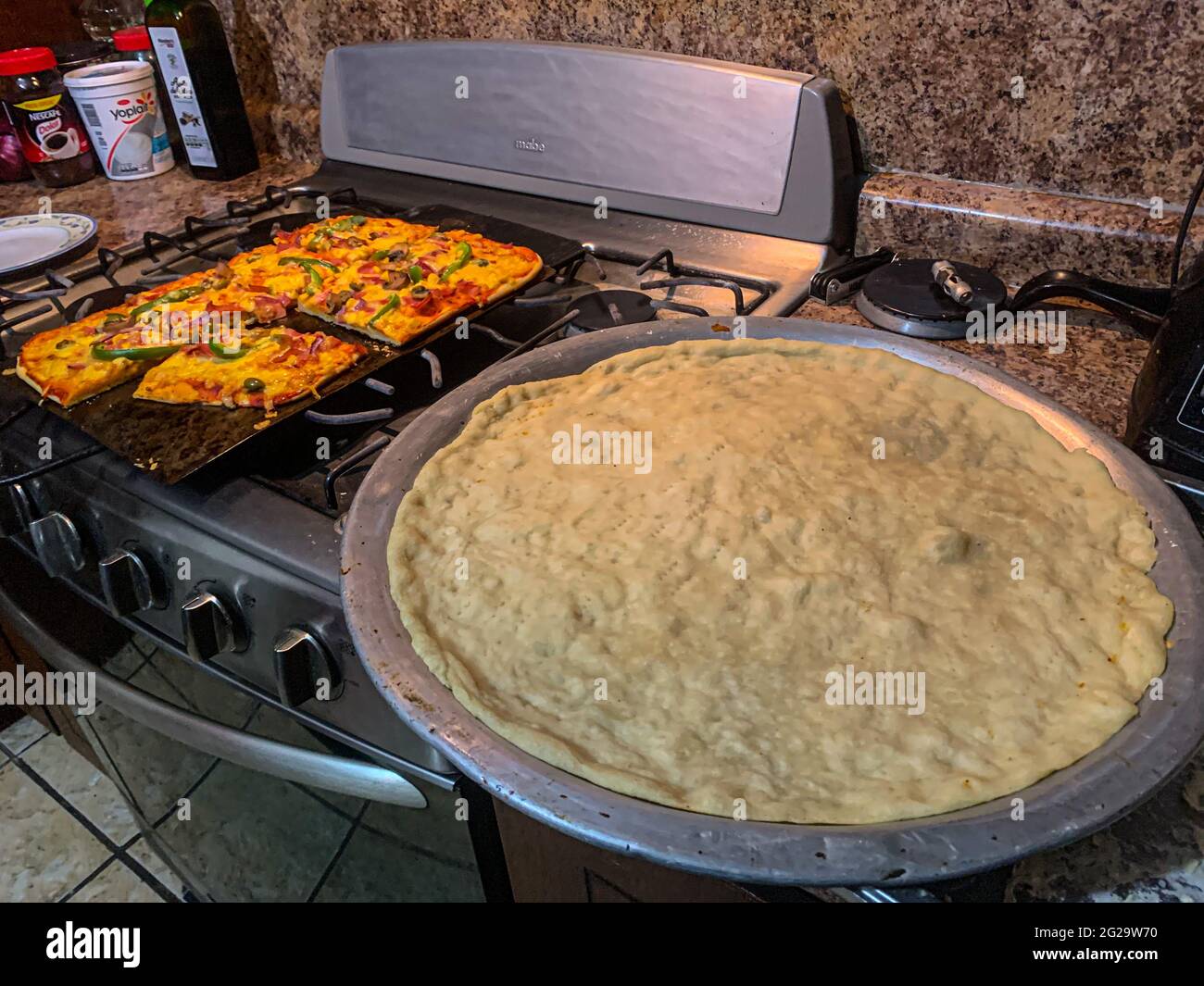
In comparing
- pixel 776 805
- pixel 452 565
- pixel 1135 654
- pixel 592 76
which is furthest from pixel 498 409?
pixel 592 76

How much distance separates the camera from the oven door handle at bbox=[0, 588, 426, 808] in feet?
3.29

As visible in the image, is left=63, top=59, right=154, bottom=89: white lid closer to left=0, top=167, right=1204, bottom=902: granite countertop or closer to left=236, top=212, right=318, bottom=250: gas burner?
left=0, top=167, right=1204, bottom=902: granite countertop

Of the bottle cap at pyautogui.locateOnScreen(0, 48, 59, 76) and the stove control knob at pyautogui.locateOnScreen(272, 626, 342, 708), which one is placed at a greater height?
the bottle cap at pyautogui.locateOnScreen(0, 48, 59, 76)

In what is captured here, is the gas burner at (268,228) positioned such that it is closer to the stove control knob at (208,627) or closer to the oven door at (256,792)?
the oven door at (256,792)

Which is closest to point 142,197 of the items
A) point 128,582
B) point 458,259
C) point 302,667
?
point 458,259

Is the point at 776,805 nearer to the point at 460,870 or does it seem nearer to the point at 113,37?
the point at 460,870

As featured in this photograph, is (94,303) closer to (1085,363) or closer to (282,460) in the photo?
(282,460)

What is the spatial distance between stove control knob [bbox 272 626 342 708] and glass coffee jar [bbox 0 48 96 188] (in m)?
1.58

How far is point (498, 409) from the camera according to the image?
1014 mm

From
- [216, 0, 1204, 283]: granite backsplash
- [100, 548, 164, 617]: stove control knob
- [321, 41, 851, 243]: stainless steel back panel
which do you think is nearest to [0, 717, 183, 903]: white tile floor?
[100, 548, 164, 617]: stove control knob

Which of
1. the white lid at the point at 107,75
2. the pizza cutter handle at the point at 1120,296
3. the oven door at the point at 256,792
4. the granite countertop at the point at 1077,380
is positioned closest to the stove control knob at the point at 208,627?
the oven door at the point at 256,792

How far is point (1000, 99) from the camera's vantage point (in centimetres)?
127

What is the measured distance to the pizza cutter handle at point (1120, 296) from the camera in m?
1.09
